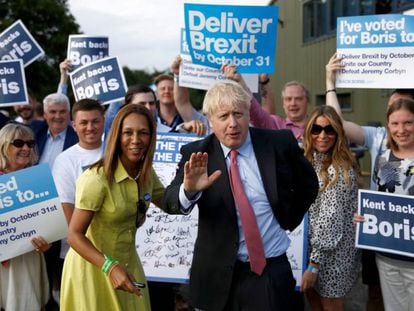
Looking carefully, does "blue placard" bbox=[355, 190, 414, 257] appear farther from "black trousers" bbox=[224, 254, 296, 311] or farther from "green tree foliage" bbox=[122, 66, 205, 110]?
"green tree foliage" bbox=[122, 66, 205, 110]

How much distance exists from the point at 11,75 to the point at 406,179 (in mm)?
4591

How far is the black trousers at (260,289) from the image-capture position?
2.76 metres

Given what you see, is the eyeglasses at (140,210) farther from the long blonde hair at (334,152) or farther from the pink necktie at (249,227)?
the long blonde hair at (334,152)

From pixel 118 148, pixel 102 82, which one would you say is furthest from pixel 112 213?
pixel 102 82

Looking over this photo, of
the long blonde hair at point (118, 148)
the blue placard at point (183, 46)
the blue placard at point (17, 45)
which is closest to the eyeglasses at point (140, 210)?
the long blonde hair at point (118, 148)

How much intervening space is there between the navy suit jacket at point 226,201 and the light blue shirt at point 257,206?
0.04m

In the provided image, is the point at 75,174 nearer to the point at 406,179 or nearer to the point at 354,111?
the point at 406,179

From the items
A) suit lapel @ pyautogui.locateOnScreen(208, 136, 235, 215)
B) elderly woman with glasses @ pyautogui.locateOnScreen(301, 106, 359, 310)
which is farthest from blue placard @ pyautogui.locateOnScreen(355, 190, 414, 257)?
suit lapel @ pyautogui.locateOnScreen(208, 136, 235, 215)

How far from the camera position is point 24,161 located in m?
3.84

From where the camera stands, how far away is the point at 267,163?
2.78m

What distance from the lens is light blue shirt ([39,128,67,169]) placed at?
4.88m

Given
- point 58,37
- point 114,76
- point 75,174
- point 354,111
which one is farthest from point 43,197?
point 58,37

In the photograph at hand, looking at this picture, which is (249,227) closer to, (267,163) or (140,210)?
(267,163)

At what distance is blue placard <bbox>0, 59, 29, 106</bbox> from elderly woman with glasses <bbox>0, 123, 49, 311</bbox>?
2.28 m
